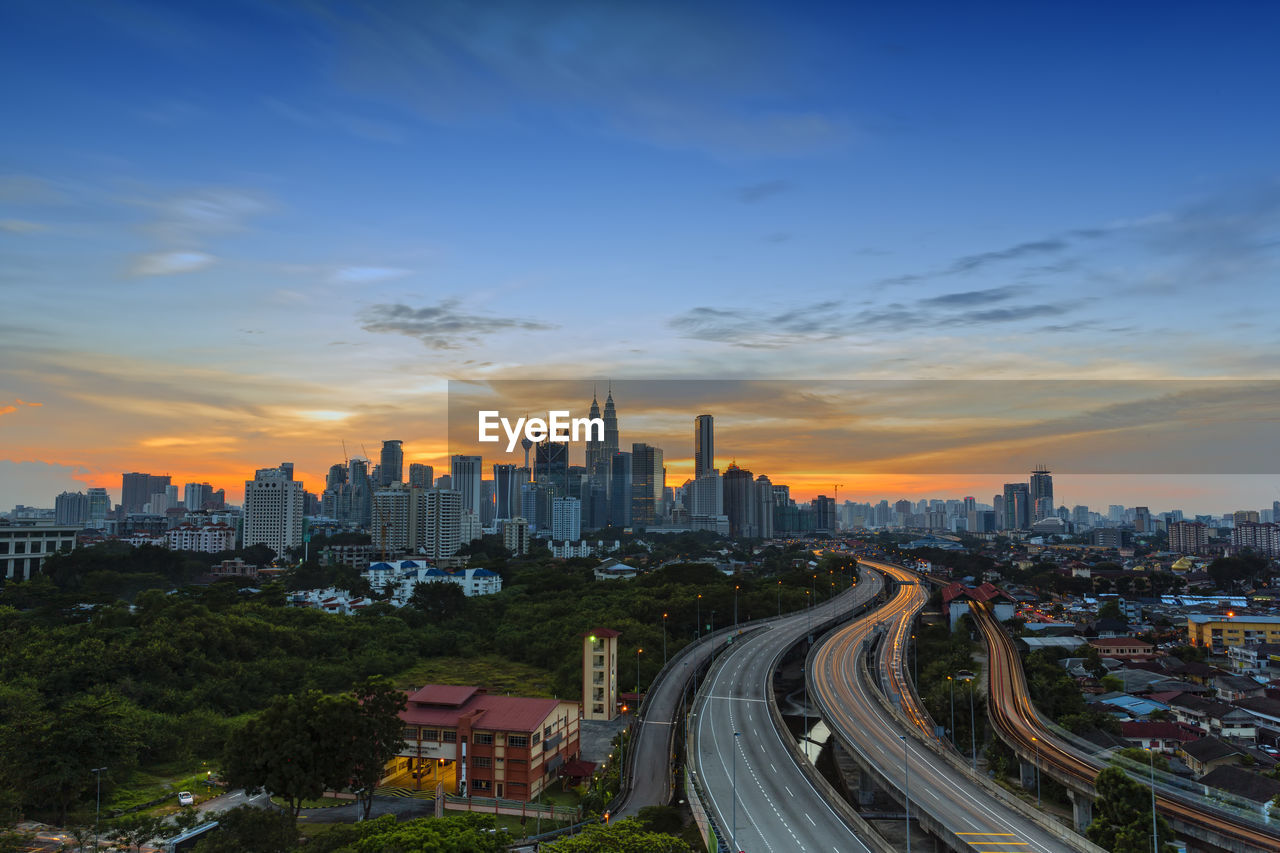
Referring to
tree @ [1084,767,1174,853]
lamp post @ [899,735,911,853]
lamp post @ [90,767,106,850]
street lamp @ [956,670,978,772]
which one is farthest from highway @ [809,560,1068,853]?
lamp post @ [90,767,106,850]

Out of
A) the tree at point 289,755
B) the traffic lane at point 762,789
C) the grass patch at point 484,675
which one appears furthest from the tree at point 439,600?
the tree at point 289,755

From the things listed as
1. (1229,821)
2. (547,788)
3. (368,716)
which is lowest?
(547,788)

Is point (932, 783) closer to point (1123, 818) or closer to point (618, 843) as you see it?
point (1123, 818)

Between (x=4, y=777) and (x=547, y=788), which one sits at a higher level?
(x=4, y=777)

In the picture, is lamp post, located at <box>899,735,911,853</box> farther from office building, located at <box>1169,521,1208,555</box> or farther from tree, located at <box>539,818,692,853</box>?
office building, located at <box>1169,521,1208,555</box>

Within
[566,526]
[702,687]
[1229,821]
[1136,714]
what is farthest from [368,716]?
[566,526]

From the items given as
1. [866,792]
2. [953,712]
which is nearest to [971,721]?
[953,712]

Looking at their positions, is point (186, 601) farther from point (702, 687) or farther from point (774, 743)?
point (774, 743)
